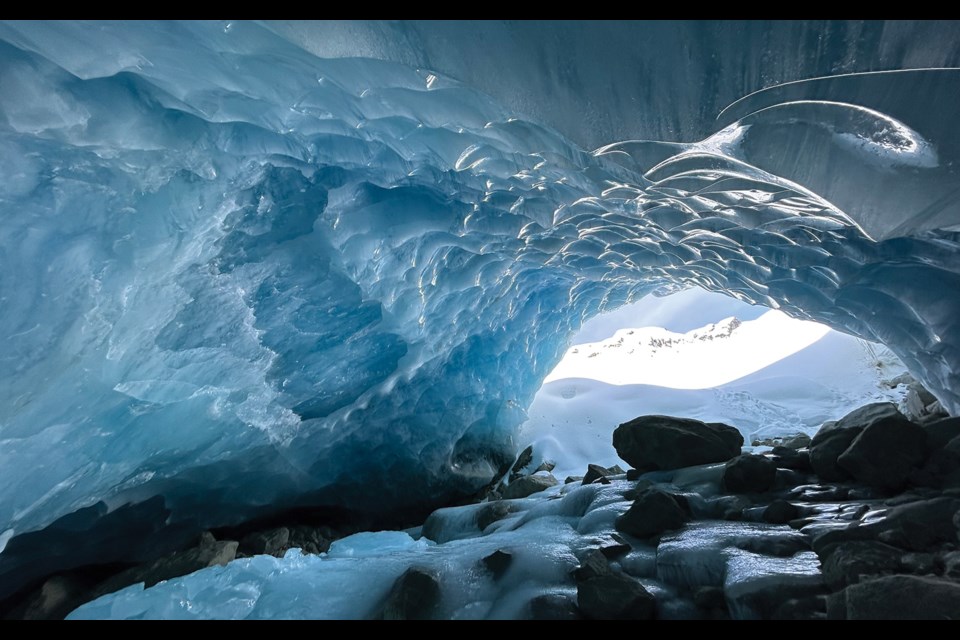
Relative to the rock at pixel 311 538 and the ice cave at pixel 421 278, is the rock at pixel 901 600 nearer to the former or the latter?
the ice cave at pixel 421 278

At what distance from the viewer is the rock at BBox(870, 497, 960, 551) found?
297cm

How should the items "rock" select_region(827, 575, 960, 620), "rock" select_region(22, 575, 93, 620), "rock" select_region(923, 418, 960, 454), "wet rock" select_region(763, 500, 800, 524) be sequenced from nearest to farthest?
"rock" select_region(827, 575, 960, 620) < "wet rock" select_region(763, 500, 800, 524) < "rock" select_region(923, 418, 960, 454) < "rock" select_region(22, 575, 93, 620)

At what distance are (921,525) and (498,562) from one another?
2.83m

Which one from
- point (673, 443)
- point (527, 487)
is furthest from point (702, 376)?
point (673, 443)

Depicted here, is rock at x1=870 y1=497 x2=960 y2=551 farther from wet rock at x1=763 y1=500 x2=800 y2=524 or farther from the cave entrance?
the cave entrance

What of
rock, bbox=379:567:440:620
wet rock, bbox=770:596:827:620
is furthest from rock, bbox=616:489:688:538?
rock, bbox=379:567:440:620

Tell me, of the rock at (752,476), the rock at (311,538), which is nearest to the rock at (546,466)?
the rock at (311,538)

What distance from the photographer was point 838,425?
4934mm

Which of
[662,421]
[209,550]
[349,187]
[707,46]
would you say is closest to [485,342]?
[662,421]

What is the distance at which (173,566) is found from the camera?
4.68 m

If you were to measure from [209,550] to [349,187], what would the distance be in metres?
4.05

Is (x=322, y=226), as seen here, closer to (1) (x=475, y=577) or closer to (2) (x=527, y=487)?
(1) (x=475, y=577)

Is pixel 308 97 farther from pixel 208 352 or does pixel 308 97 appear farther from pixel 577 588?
pixel 577 588

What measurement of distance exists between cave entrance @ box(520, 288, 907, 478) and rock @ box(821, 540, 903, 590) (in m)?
7.13
